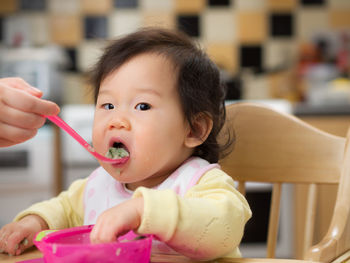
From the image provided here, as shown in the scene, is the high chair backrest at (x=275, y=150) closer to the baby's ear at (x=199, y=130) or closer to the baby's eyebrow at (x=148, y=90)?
the baby's ear at (x=199, y=130)

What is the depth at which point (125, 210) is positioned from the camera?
0.62 m

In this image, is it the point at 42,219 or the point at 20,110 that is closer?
the point at 20,110

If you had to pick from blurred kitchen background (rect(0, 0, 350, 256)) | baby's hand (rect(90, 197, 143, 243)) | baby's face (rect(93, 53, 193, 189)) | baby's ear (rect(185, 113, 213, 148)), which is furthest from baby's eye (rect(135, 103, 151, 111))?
blurred kitchen background (rect(0, 0, 350, 256))

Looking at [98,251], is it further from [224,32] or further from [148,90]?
[224,32]

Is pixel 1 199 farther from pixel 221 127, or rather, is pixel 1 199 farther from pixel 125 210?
pixel 125 210

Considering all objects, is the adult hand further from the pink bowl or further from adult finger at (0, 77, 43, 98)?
the pink bowl

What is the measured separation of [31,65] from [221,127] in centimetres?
180

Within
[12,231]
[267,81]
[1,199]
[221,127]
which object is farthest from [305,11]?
[12,231]

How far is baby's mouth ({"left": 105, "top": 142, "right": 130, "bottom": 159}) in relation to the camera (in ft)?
2.68

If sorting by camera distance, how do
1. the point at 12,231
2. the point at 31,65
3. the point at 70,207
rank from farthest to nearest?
1. the point at 31,65
2. the point at 70,207
3. the point at 12,231

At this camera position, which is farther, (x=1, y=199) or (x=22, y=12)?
(x=22, y=12)

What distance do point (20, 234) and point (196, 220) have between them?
0.32 metres

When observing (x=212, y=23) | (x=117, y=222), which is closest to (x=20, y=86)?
(x=117, y=222)

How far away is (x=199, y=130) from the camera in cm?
92
